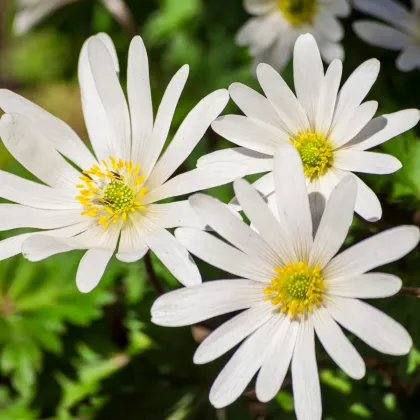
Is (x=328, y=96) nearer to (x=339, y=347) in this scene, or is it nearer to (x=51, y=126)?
(x=339, y=347)

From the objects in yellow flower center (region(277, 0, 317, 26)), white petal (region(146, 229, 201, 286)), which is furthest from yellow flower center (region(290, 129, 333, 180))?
yellow flower center (region(277, 0, 317, 26))

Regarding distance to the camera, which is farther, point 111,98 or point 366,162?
point 111,98

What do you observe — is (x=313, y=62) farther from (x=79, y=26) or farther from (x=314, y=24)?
(x=79, y=26)

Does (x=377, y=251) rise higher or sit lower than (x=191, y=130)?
lower

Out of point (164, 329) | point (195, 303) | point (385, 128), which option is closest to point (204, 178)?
point (195, 303)

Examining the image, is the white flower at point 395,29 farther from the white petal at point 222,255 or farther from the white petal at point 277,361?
the white petal at point 277,361

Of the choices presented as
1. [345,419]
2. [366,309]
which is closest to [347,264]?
[366,309]

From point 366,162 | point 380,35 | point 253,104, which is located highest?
point 380,35
